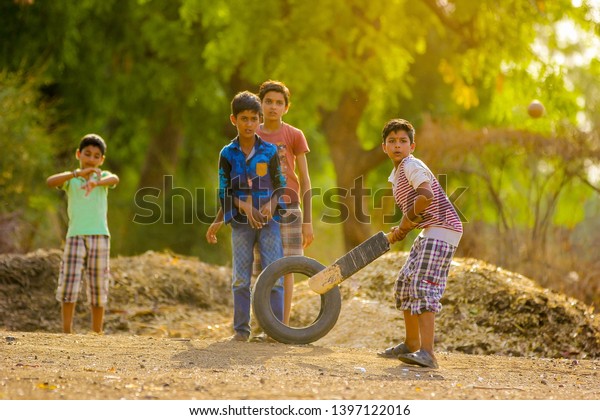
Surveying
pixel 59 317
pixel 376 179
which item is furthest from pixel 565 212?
pixel 59 317

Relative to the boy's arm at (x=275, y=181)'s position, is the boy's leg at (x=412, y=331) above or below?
below

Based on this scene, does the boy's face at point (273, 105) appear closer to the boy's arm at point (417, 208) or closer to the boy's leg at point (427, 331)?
the boy's arm at point (417, 208)

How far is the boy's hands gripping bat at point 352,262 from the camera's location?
6327mm

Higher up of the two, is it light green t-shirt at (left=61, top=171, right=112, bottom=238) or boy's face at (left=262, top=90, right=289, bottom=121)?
boy's face at (left=262, top=90, right=289, bottom=121)

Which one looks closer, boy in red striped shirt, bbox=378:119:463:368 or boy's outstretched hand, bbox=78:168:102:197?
boy in red striped shirt, bbox=378:119:463:368

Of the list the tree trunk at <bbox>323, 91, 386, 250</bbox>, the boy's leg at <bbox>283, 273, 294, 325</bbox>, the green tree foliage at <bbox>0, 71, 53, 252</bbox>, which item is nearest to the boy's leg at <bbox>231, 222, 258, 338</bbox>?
the boy's leg at <bbox>283, 273, 294, 325</bbox>

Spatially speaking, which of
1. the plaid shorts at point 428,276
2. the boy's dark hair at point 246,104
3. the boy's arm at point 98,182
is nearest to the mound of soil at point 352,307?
the boy's arm at point 98,182

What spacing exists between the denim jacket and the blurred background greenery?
207 inches

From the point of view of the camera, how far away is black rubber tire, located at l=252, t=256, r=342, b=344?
6.59 m

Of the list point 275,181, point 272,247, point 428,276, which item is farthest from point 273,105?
point 428,276

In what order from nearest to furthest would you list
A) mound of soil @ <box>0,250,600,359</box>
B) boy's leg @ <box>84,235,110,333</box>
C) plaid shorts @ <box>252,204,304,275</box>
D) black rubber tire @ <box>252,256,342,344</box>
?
black rubber tire @ <box>252,256,342,344</box> → plaid shorts @ <box>252,204,304,275</box> → boy's leg @ <box>84,235,110,333</box> → mound of soil @ <box>0,250,600,359</box>

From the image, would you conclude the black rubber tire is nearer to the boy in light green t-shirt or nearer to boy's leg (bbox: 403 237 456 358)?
boy's leg (bbox: 403 237 456 358)

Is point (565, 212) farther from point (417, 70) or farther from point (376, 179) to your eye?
point (376, 179)

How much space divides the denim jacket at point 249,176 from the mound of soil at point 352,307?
6.33 ft
